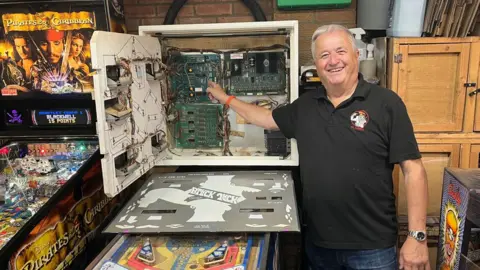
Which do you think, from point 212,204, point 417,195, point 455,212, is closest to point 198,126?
point 212,204

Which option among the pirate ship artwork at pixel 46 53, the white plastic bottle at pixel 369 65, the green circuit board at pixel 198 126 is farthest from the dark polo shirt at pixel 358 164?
the pirate ship artwork at pixel 46 53

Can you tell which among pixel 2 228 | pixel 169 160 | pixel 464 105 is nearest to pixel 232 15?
pixel 169 160

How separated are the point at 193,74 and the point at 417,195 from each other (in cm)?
125

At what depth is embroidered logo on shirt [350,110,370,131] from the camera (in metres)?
1.66

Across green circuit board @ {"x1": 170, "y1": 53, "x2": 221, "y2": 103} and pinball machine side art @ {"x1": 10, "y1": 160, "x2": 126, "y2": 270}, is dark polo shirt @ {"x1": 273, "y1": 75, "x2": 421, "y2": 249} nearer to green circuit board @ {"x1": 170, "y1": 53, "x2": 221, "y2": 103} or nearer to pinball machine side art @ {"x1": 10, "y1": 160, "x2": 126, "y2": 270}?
green circuit board @ {"x1": 170, "y1": 53, "x2": 221, "y2": 103}

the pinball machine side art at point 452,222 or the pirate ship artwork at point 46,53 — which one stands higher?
the pirate ship artwork at point 46,53

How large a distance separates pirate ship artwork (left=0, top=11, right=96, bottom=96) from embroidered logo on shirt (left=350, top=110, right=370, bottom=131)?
1316 millimetres

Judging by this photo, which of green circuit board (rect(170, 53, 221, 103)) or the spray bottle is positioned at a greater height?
the spray bottle

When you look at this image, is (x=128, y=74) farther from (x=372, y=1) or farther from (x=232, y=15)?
(x=372, y=1)

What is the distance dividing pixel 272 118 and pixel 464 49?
38.1 inches

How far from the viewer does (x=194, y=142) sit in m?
2.29

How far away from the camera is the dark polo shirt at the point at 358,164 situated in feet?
5.40

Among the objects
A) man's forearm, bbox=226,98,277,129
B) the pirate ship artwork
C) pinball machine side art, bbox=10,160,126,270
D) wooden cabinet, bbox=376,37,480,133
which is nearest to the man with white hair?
man's forearm, bbox=226,98,277,129

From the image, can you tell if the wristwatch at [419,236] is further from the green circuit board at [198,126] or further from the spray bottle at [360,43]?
the green circuit board at [198,126]
